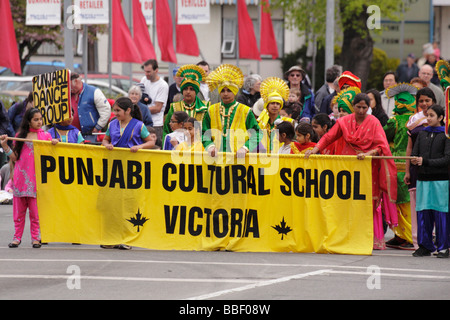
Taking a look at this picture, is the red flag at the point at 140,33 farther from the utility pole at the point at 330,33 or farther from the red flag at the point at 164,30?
the utility pole at the point at 330,33

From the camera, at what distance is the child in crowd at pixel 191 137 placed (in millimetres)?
12543

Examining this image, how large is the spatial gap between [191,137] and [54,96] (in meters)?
1.78

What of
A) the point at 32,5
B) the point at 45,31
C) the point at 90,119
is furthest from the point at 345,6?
the point at 90,119

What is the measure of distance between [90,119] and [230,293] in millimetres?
6824

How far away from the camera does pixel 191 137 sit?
521 inches

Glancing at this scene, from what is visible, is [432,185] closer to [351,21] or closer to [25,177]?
[25,177]

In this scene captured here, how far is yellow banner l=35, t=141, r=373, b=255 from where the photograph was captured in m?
11.9

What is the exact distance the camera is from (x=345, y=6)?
3478cm

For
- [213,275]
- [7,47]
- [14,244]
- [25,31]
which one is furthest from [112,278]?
[25,31]

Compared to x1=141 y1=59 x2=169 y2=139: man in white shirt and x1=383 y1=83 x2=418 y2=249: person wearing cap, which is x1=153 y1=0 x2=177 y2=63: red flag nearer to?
x1=141 y1=59 x2=169 y2=139: man in white shirt

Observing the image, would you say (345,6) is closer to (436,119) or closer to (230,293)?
(436,119)

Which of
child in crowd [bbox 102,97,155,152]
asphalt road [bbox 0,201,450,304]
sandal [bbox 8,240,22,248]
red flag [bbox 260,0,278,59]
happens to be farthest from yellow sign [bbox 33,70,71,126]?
red flag [bbox 260,0,278,59]

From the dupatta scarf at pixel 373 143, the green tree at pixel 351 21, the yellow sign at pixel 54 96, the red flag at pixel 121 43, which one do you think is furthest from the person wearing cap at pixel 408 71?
the dupatta scarf at pixel 373 143

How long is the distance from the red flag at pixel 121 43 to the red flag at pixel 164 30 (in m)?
1.26
